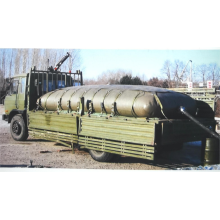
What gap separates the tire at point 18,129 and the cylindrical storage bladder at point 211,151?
5.41m

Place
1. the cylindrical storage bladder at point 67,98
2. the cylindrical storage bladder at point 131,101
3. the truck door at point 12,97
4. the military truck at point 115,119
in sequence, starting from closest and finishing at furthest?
1. the military truck at point 115,119
2. the cylindrical storage bladder at point 131,101
3. the cylindrical storage bladder at point 67,98
4. the truck door at point 12,97

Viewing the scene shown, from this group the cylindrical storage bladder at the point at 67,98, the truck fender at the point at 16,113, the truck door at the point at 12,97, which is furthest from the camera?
the truck door at the point at 12,97

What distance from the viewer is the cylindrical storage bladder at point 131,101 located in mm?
5887

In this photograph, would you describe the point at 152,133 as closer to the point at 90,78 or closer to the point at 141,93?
the point at 141,93

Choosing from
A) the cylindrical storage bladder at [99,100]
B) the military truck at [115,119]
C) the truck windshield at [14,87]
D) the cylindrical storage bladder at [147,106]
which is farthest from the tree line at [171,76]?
the truck windshield at [14,87]

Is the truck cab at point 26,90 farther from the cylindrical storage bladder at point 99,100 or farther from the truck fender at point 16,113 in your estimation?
Answer: the cylindrical storage bladder at point 99,100

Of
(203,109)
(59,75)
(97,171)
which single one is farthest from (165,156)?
(59,75)

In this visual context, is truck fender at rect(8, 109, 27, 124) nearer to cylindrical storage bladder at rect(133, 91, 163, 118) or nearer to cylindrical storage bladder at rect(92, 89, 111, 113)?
cylindrical storage bladder at rect(92, 89, 111, 113)

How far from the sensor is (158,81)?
8.49 metres

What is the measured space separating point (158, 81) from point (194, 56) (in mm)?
1753

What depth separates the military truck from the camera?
5.74 m

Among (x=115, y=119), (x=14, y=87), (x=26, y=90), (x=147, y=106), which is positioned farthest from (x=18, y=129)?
(x=147, y=106)

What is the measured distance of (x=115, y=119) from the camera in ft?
20.1

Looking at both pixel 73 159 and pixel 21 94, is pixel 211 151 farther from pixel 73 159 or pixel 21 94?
pixel 21 94
